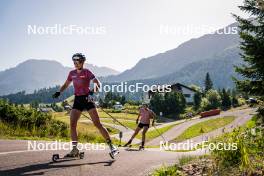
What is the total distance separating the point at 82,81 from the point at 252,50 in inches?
517

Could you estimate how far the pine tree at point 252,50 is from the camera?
20031 mm

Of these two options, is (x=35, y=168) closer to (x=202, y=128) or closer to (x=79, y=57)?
(x=79, y=57)

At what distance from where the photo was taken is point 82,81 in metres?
9.68

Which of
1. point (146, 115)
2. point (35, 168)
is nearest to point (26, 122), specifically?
point (146, 115)

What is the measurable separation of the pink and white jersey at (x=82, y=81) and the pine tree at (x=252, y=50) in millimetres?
12883

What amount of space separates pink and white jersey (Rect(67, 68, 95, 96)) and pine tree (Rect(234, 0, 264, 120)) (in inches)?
507

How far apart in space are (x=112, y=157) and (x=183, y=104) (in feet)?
358

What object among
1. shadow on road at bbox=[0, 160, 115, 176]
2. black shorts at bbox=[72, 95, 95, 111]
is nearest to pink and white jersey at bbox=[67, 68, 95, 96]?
black shorts at bbox=[72, 95, 95, 111]

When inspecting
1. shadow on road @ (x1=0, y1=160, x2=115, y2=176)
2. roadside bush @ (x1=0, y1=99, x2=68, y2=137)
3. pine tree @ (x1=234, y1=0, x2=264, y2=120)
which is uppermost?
pine tree @ (x1=234, y1=0, x2=264, y2=120)

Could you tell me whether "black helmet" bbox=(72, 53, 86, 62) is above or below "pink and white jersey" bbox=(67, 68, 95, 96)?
above

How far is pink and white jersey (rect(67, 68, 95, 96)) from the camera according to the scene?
9648 mm

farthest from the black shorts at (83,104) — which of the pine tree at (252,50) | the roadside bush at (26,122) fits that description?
the pine tree at (252,50)

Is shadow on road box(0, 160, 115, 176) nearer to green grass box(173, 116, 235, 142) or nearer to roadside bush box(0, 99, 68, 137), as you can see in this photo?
roadside bush box(0, 99, 68, 137)

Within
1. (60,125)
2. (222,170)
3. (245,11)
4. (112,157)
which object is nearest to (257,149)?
(222,170)
